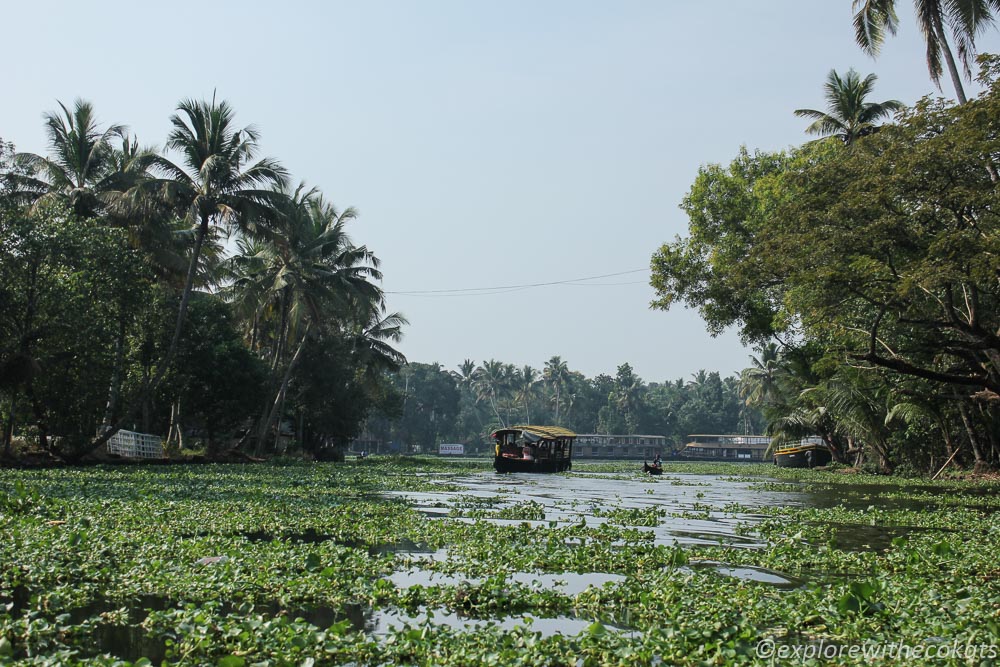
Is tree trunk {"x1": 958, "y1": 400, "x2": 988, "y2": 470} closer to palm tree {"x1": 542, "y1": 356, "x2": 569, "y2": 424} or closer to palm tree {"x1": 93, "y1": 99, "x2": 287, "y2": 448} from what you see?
palm tree {"x1": 93, "y1": 99, "x2": 287, "y2": 448}

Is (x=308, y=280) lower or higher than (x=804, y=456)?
higher

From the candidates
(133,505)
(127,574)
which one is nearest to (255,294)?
(133,505)

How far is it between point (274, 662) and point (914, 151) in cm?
1866

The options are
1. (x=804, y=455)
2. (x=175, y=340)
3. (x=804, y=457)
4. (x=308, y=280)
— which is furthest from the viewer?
(x=804, y=457)

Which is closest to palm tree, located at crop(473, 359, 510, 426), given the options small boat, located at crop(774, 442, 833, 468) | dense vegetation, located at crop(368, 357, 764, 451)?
dense vegetation, located at crop(368, 357, 764, 451)

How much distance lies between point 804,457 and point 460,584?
62.8 meters

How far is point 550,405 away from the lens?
134875mm

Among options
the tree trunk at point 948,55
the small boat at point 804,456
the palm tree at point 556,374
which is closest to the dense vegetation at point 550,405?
the palm tree at point 556,374

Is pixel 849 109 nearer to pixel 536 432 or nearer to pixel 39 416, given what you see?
pixel 536 432

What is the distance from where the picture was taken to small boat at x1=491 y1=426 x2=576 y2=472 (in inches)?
1700

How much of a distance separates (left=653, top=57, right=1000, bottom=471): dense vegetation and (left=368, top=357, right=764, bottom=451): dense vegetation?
8176 centimetres

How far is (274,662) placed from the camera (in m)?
5.94

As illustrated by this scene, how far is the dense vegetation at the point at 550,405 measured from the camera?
114 m

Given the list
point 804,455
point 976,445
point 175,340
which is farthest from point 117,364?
point 804,455
